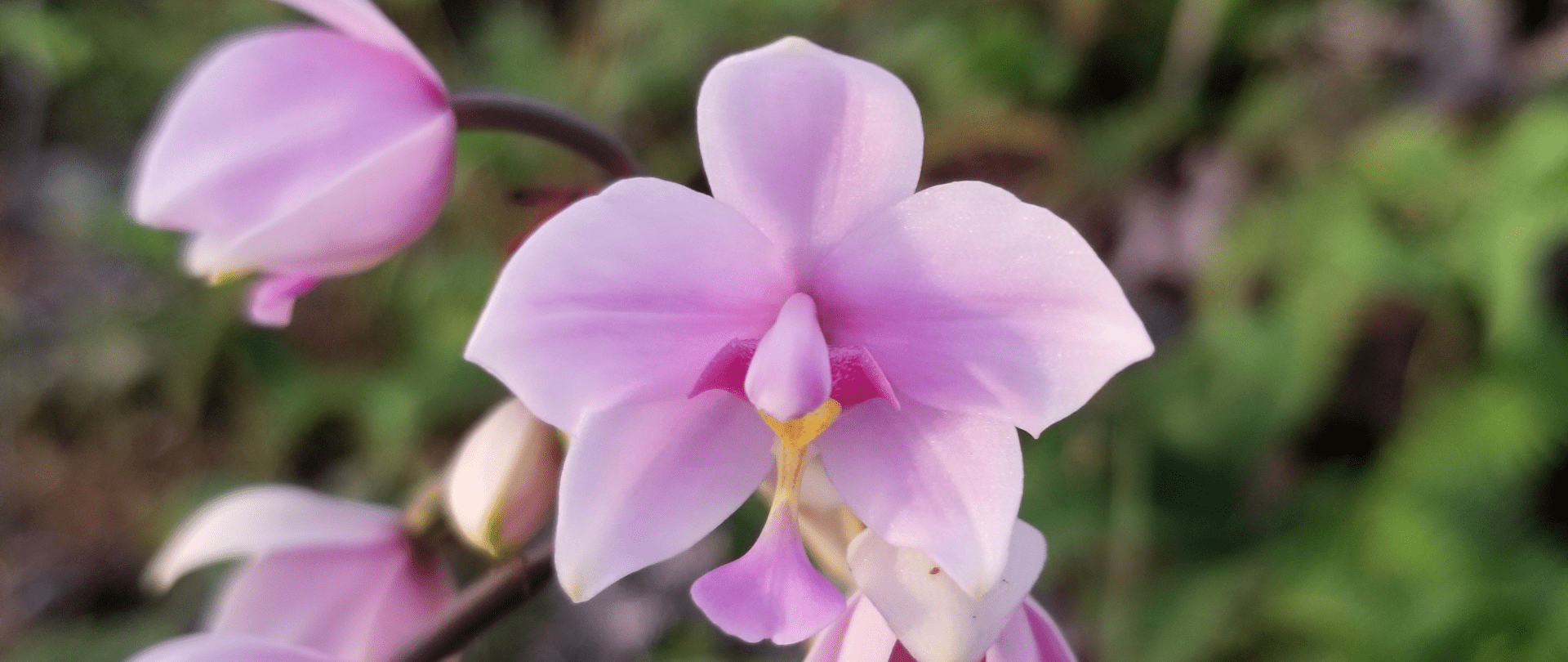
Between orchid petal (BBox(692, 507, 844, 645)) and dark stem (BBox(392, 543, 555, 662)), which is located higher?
orchid petal (BBox(692, 507, 844, 645))

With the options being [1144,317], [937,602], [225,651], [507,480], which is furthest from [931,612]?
[1144,317]

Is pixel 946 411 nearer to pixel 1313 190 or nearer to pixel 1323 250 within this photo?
pixel 1323 250

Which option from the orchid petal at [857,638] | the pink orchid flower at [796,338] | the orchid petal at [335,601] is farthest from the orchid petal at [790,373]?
the orchid petal at [335,601]

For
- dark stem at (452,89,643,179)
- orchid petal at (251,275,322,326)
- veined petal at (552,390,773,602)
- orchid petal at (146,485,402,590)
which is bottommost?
orchid petal at (146,485,402,590)

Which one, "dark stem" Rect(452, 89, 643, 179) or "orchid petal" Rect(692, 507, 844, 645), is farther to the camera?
"dark stem" Rect(452, 89, 643, 179)

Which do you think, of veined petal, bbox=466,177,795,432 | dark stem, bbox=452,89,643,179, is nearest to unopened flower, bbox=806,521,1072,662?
veined petal, bbox=466,177,795,432

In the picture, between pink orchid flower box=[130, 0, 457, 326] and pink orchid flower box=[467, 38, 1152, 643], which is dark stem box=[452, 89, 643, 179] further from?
pink orchid flower box=[467, 38, 1152, 643]

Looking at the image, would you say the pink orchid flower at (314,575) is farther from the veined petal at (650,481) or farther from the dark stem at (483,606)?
the veined petal at (650,481)
